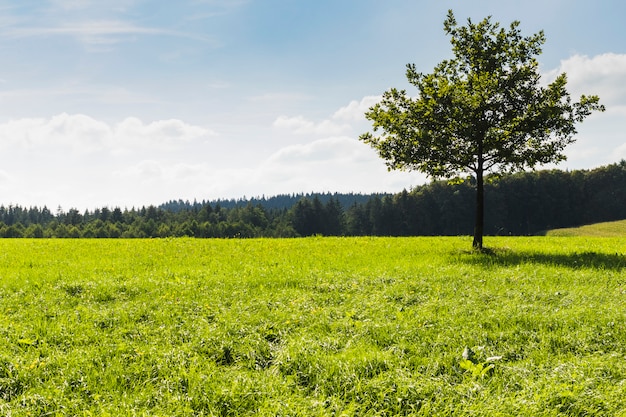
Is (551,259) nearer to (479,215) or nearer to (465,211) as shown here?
(479,215)

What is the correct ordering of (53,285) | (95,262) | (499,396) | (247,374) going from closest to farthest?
(499,396) → (247,374) → (53,285) → (95,262)

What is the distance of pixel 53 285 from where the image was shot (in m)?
12.2

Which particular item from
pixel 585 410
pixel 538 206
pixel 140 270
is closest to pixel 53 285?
pixel 140 270

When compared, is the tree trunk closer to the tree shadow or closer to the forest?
the tree shadow

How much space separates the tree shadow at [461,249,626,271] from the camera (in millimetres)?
15633

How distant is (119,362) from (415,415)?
488 cm

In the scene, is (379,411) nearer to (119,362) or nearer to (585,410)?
(585,410)

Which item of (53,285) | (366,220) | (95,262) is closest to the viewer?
(53,285)

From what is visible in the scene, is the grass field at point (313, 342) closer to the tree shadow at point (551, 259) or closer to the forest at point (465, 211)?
the tree shadow at point (551, 259)

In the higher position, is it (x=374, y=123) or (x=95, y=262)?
(x=374, y=123)

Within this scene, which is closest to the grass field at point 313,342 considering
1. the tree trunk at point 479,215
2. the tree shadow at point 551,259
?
the tree shadow at point 551,259

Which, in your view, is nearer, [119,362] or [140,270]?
[119,362]

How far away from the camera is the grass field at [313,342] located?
19.2 feet

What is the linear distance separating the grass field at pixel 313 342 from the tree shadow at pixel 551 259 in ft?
4.29
